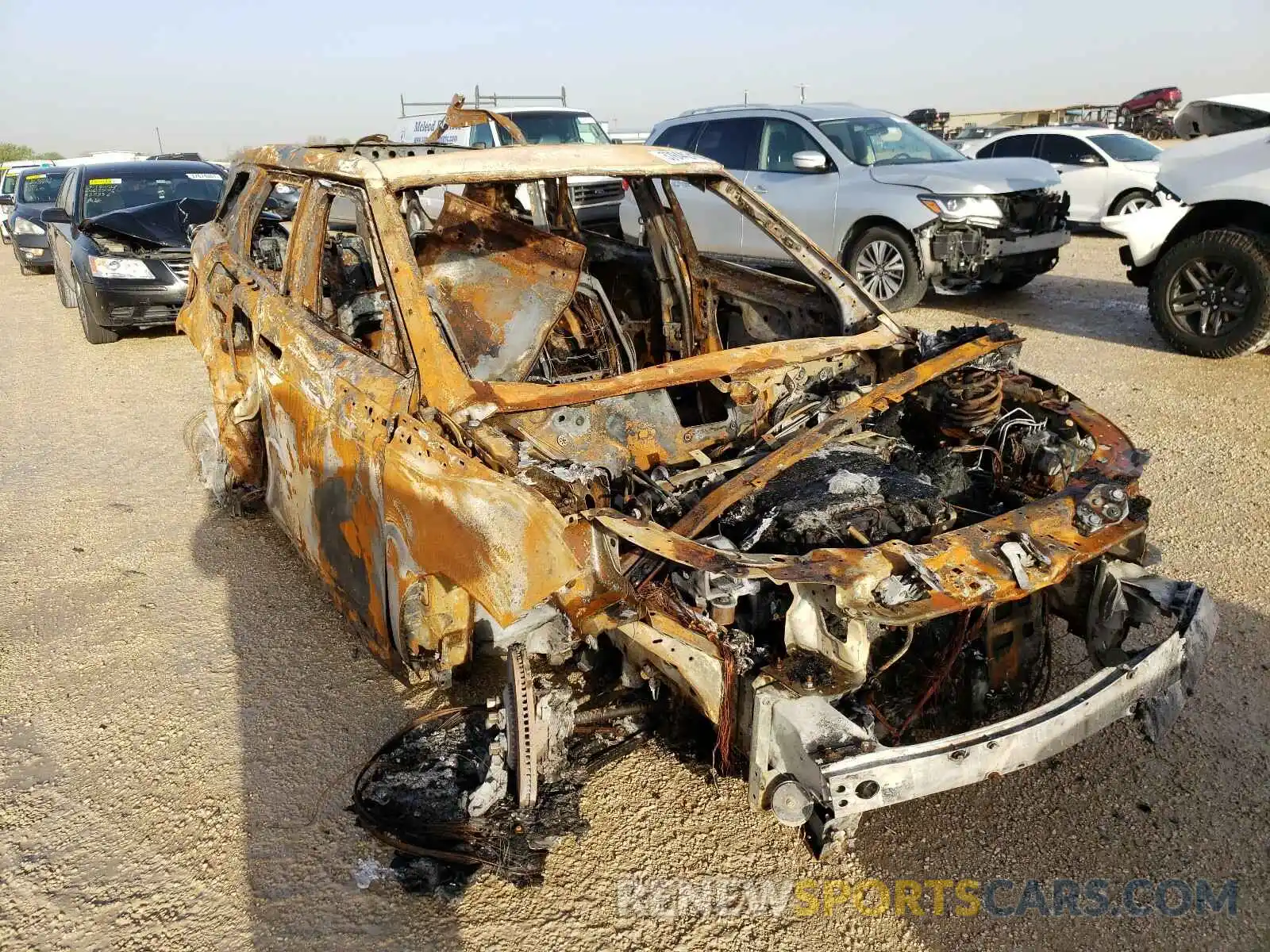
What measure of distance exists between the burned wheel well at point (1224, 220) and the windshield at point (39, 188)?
15811 millimetres

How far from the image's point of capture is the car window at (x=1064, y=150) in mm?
11773

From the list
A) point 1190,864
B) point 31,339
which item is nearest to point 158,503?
point 1190,864

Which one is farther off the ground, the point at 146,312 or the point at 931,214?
the point at 931,214

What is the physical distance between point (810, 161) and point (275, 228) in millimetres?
4984

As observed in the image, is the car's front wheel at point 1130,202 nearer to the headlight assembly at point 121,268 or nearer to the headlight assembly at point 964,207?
the headlight assembly at point 964,207

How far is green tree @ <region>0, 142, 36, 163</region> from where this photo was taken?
148 ft

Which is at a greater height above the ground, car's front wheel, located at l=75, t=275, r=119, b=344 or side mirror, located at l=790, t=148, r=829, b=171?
side mirror, located at l=790, t=148, r=829, b=171

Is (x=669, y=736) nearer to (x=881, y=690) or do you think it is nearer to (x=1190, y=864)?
(x=881, y=690)

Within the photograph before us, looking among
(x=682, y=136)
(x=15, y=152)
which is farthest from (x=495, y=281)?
(x=15, y=152)

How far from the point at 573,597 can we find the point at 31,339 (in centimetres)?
948

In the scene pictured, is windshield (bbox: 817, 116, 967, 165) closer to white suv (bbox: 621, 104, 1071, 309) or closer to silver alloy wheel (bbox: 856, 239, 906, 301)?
white suv (bbox: 621, 104, 1071, 309)

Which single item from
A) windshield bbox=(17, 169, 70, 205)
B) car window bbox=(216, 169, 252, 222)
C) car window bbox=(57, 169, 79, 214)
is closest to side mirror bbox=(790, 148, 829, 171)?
car window bbox=(216, 169, 252, 222)

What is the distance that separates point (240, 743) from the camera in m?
2.98

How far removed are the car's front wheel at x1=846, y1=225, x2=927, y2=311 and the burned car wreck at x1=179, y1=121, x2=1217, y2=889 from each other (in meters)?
4.48
